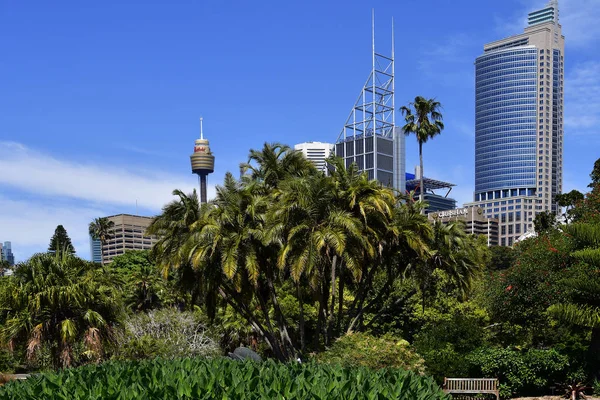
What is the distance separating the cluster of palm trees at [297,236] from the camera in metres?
25.0

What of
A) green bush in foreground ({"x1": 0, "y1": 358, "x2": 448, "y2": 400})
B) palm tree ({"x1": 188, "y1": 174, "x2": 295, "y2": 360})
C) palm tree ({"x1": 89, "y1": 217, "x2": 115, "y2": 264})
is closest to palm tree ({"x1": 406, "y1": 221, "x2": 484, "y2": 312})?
palm tree ({"x1": 188, "y1": 174, "x2": 295, "y2": 360})

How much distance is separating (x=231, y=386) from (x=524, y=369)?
13.7 m

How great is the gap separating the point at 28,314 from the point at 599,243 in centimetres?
1952

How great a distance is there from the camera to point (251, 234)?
2627 centimetres

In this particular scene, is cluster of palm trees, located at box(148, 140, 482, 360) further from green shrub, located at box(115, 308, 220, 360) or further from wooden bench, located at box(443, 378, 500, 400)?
wooden bench, located at box(443, 378, 500, 400)

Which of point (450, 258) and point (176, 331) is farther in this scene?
A: point (176, 331)

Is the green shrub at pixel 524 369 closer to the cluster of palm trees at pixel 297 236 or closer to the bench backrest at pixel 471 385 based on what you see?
the bench backrest at pixel 471 385

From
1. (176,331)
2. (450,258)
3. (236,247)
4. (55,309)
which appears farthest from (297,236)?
(176,331)

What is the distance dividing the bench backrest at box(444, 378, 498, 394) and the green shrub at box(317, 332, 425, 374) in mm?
1137

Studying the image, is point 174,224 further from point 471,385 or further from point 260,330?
point 471,385

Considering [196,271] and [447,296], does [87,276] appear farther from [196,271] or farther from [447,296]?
[447,296]

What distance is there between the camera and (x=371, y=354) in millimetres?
20891

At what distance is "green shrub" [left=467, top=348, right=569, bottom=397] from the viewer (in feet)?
70.1

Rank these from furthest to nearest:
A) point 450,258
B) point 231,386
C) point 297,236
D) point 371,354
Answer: point 450,258, point 297,236, point 371,354, point 231,386
